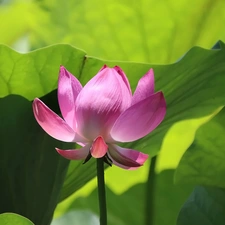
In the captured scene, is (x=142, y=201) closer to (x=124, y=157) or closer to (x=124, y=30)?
(x=124, y=30)

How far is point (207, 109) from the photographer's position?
63 centimetres

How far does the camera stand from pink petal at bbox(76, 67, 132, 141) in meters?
0.39

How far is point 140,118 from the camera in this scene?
0.39m

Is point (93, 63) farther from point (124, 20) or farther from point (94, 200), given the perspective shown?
point (94, 200)

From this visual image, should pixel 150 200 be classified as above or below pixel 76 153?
Result: below

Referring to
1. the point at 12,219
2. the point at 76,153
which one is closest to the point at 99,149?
the point at 76,153

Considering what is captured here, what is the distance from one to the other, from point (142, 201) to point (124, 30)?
263mm

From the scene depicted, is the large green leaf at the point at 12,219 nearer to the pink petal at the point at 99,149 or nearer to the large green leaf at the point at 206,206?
the pink petal at the point at 99,149

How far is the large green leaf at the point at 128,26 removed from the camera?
0.75m

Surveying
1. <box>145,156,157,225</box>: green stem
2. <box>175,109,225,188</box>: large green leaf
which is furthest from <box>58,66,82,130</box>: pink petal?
<box>145,156,157,225</box>: green stem

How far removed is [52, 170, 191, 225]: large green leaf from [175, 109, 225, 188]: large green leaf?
0.18 metres

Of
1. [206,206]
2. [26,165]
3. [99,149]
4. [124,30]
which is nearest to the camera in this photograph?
[99,149]

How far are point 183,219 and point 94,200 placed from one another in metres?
0.24

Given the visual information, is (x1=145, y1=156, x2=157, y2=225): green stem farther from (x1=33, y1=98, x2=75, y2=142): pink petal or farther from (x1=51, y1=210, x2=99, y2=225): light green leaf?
(x1=33, y1=98, x2=75, y2=142): pink petal
